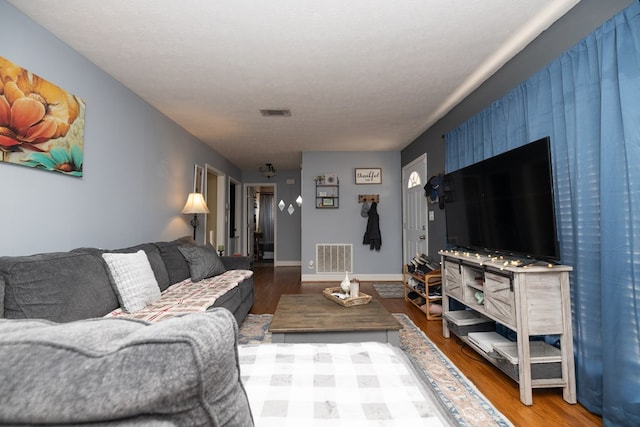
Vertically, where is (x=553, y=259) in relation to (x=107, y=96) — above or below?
below

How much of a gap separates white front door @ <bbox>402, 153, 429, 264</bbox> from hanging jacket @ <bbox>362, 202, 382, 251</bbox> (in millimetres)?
481

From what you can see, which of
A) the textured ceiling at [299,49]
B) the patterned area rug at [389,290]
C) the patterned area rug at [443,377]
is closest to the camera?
the patterned area rug at [443,377]

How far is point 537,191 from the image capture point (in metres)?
1.92

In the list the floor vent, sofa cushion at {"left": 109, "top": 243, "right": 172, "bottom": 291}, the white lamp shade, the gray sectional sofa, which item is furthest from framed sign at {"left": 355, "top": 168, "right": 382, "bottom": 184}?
the gray sectional sofa

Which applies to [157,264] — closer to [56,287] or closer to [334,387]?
[56,287]

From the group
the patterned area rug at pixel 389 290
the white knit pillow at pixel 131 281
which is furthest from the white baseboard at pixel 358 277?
the white knit pillow at pixel 131 281

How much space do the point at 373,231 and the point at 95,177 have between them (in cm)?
426

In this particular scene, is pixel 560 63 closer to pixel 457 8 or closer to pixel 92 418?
pixel 457 8

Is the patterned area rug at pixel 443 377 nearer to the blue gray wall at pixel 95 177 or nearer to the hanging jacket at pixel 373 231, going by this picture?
the blue gray wall at pixel 95 177

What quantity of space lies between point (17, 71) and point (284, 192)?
622 cm

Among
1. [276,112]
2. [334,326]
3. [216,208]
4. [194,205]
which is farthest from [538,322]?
[216,208]

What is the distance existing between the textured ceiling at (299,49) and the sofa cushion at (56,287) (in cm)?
162

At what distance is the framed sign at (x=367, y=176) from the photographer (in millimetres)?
5695

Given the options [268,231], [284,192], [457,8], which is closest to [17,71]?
[457,8]
